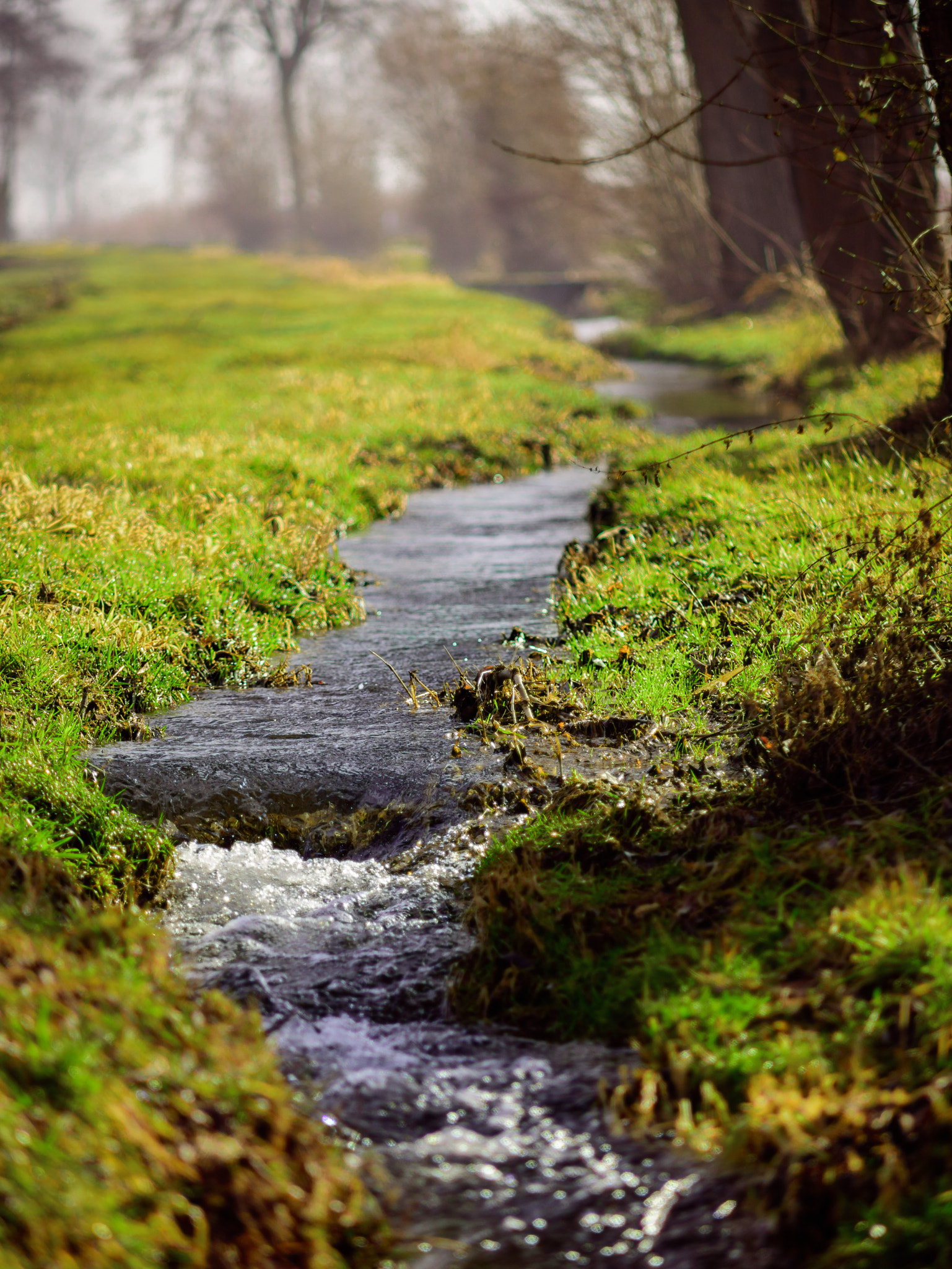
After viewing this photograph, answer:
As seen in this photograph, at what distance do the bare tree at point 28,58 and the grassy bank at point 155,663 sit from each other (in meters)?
44.9

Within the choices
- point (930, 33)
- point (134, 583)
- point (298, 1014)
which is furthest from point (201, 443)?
→ point (298, 1014)

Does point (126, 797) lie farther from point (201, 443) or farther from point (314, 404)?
point (314, 404)

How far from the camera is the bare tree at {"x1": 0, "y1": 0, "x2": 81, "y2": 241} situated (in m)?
53.9

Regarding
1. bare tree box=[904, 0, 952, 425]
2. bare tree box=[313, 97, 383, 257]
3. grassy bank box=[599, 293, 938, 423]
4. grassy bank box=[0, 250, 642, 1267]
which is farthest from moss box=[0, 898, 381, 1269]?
bare tree box=[313, 97, 383, 257]

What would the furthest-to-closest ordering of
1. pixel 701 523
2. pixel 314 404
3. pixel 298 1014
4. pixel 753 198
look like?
1. pixel 753 198
2. pixel 314 404
3. pixel 701 523
4. pixel 298 1014

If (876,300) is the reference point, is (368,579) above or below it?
below

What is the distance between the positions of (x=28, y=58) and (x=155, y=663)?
62.0 metres

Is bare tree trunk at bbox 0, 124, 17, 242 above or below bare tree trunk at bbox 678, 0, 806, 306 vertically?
above

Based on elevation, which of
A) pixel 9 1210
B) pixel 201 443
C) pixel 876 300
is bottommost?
pixel 9 1210

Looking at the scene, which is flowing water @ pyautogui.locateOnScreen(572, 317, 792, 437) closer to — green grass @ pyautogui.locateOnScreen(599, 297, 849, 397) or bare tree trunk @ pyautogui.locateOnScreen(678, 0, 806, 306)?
green grass @ pyautogui.locateOnScreen(599, 297, 849, 397)

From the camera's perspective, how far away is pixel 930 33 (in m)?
5.20

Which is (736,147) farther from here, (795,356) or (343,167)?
(343,167)

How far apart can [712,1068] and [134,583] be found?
4.83m

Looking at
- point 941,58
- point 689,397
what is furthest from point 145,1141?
point 689,397
